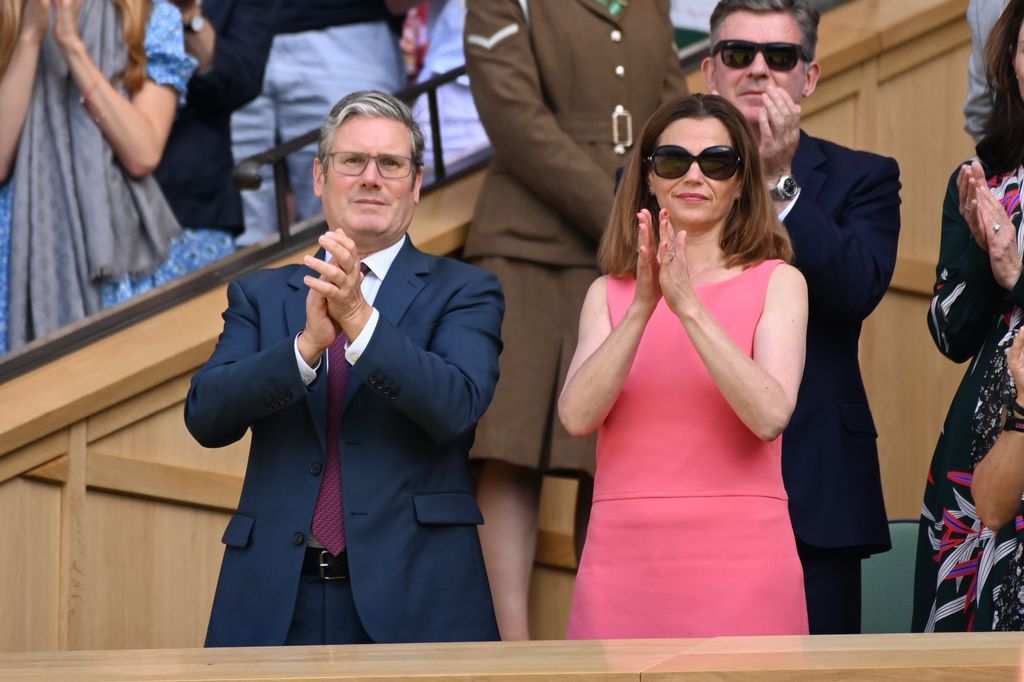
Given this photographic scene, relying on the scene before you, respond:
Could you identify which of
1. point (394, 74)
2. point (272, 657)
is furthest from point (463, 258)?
point (272, 657)

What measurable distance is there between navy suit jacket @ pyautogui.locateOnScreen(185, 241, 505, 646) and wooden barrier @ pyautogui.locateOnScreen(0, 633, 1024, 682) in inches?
22.1

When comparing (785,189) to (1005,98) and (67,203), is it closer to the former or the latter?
(1005,98)

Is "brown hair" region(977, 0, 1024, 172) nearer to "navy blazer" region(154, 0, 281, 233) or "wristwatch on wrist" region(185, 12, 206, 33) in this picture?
"navy blazer" region(154, 0, 281, 233)

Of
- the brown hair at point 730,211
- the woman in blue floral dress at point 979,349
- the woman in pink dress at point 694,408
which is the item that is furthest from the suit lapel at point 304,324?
the woman in blue floral dress at point 979,349

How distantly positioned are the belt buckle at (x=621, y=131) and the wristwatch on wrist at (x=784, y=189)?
2.82 feet

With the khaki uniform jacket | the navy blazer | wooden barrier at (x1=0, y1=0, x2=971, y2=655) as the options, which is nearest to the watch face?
the khaki uniform jacket

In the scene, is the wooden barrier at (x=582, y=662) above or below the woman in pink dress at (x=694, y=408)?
below

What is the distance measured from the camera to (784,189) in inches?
151

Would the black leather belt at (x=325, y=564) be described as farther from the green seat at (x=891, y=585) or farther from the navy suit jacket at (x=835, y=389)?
the green seat at (x=891, y=585)

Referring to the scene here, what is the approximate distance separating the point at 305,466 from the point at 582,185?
53.0 inches

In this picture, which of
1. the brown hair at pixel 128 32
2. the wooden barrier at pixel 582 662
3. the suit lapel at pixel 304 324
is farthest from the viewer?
the brown hair at pixel 128 32

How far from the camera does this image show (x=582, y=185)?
14.6ft

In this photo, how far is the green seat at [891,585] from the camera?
446 cm

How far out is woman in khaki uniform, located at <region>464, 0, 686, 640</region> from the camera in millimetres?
4562
